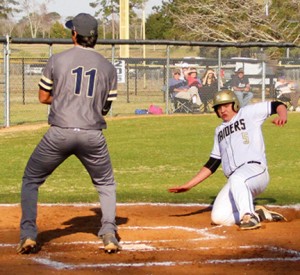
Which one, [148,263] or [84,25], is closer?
[148,263]

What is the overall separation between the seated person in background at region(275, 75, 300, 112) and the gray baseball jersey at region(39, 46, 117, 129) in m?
19.8

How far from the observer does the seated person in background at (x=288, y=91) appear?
25.8 metres

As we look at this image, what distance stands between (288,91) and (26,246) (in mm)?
20392

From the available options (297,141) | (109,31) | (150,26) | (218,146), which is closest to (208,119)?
(297,141)

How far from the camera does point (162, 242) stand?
23.0ft

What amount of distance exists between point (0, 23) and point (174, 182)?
170 ft

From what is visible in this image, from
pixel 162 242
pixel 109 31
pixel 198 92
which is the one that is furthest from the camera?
pixel 109 31

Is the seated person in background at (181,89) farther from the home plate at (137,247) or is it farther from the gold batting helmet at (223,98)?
the home plate at (137,247)

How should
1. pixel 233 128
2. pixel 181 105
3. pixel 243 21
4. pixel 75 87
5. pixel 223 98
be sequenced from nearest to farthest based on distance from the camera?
pixel 75 87
pixel 223 98
pixel 233 128
pixel 181 105
pixel 243 21

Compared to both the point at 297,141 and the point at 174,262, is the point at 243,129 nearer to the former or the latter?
the point at 174,262

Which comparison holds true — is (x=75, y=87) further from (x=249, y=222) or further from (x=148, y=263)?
(x=249, y=222)

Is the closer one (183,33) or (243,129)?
(243,129)

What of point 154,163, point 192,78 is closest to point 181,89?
point 192,78

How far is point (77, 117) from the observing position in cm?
632
